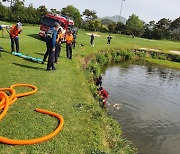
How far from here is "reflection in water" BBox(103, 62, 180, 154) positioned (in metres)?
13.9

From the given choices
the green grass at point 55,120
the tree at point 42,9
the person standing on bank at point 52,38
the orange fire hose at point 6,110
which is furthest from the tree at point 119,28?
the orange fire hose at point 6,110

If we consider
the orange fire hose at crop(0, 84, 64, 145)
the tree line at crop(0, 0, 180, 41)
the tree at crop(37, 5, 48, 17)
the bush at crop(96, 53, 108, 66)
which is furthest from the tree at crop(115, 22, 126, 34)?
the orange fire hose at crop(0, 84, 64, 145)

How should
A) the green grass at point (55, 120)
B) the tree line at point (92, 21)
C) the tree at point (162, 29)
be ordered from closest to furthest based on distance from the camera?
1. the green grass at point (55, 120)
2. the tree line at point (92, 21)
3. the tree at point (162, 29)

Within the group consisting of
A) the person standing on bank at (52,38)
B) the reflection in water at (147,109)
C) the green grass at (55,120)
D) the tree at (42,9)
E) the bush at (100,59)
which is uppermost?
the tree at (42,9)

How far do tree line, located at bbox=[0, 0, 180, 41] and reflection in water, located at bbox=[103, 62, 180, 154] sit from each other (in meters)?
41.6

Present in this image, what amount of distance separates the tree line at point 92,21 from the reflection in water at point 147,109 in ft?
137

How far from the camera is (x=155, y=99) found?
22.3 metres

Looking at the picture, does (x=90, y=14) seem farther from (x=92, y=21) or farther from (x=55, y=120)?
(x=55, y=120)

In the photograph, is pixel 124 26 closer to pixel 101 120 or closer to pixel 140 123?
pixel 140 123

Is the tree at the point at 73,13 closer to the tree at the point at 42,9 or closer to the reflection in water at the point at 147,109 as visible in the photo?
the tree at the point at 42,9

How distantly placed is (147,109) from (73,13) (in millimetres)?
80547

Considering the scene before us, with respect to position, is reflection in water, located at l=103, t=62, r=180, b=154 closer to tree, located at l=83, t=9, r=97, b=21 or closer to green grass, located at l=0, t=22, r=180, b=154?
green grass, located at l=0, t=22, r=180, b=154

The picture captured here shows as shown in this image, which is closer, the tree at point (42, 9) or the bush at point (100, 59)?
the bush at point (100, 59)

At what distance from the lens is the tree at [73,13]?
298 ft
